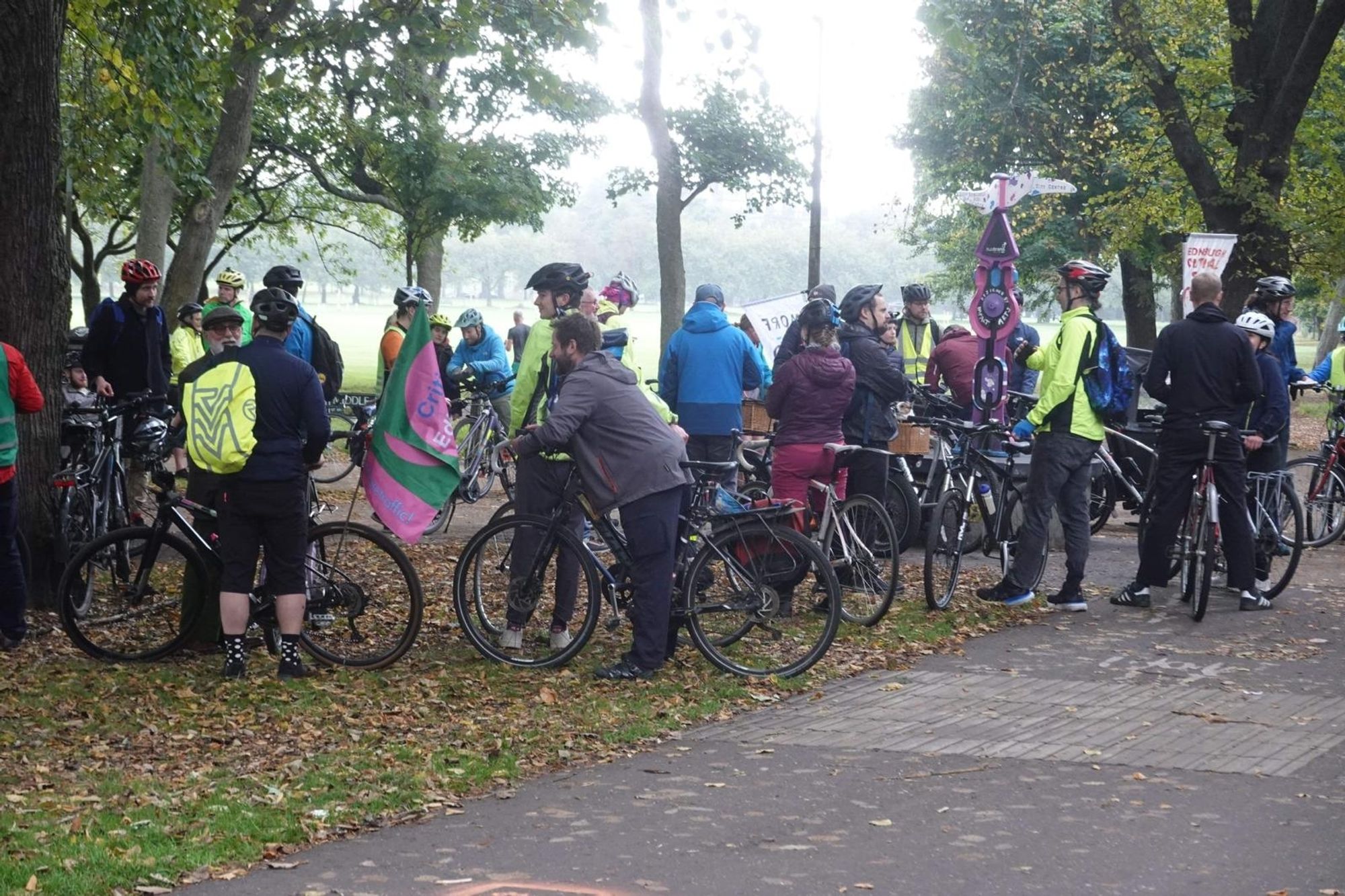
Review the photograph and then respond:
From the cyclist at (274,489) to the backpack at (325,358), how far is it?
4.12m

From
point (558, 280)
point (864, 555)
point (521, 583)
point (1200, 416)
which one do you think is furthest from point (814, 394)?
point (1200, 416)

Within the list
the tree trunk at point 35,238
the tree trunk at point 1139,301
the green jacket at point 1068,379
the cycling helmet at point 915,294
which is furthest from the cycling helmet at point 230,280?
the tree trunk at point 1139,301

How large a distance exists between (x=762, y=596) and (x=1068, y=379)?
289 centimetres

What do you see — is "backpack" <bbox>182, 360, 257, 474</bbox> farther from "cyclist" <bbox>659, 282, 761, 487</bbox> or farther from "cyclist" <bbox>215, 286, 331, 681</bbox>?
"cyclist" <bbox>659, 282, 761, 487</bbox>

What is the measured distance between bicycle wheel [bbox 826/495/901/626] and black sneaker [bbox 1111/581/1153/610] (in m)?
1.96

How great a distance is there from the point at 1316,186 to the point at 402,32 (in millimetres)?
17216

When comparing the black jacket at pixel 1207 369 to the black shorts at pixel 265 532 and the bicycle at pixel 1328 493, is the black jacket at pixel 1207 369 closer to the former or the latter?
the bicycle at pixel 1328 493

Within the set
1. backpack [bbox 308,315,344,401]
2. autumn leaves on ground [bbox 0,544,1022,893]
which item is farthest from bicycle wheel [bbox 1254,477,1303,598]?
backpack [bbox 308,315,344,401]

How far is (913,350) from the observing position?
14477 millimetres

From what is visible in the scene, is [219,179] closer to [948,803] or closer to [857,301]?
[857,301]

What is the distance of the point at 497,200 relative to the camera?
2858 centimetres

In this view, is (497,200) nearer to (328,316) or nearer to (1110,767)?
(1110,767)

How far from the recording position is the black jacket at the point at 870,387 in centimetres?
1037

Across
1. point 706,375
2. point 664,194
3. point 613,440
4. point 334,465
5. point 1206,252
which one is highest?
point 664,194
